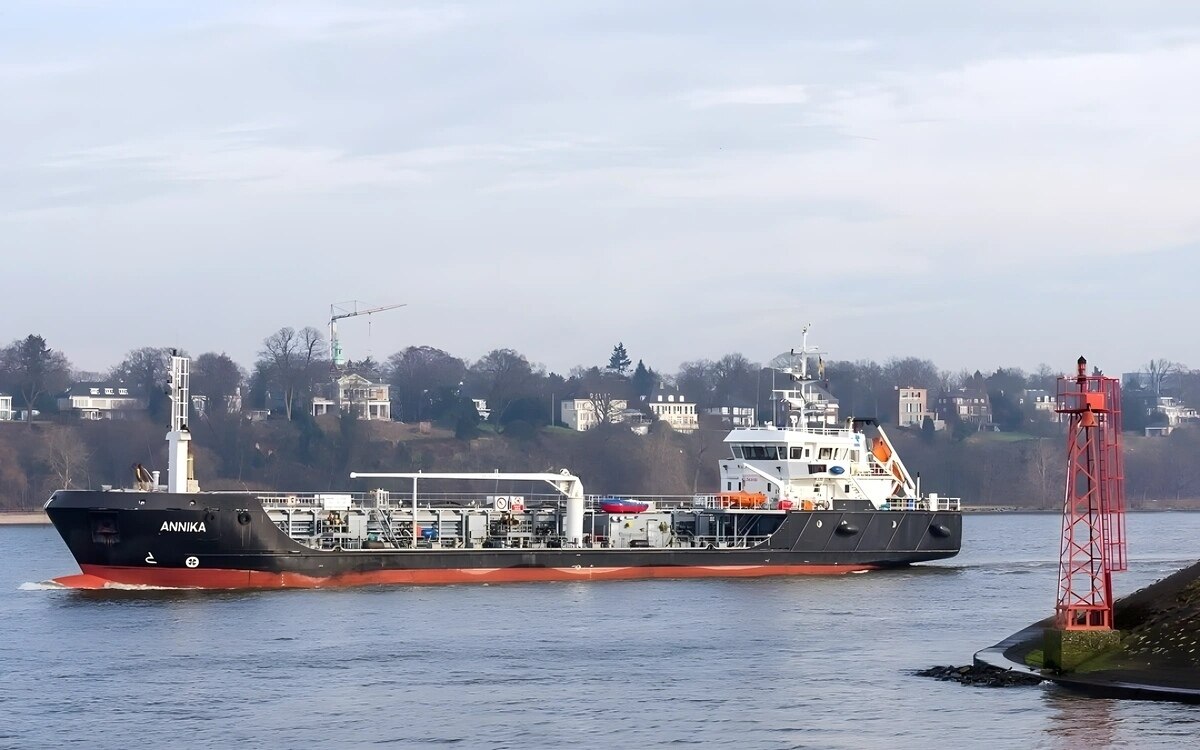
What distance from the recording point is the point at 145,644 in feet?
138

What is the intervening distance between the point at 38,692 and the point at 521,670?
35.2 feet

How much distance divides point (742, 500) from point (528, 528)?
28.0ft

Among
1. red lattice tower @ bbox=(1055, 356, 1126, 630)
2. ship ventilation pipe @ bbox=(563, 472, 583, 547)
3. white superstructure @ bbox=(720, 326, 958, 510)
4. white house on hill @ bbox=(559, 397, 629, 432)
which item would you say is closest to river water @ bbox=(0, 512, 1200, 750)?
red lattice tower @ bbox=(1055, 356, 1126, 630)

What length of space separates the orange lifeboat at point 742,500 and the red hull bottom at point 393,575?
3164 millimetres

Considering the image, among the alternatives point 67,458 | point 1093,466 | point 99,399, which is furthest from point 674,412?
point 1093,466

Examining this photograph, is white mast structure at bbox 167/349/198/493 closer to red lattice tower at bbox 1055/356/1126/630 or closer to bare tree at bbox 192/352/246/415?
red lattice tower at bbox 1055/356/1126/630

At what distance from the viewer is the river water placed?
99.6 ft

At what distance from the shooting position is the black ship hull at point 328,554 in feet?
174

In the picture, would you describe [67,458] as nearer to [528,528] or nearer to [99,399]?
[99,399]

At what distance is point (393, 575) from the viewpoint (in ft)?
186

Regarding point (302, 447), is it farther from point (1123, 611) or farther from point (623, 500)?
point (1123, 611)

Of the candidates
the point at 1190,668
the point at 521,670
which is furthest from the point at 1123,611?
the point at 521,670

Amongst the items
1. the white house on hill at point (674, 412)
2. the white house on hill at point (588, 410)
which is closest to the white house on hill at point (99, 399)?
the white house on hill at point (588, 410)

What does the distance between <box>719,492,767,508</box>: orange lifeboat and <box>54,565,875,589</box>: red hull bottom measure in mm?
3164
